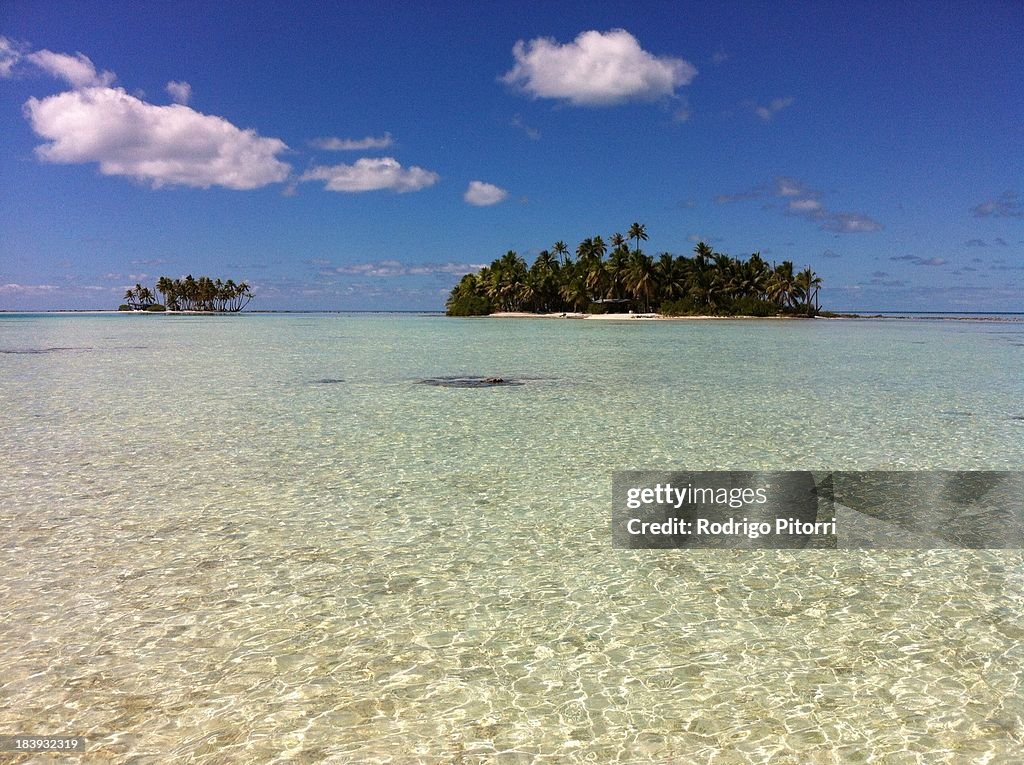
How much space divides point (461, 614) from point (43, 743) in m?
2.39

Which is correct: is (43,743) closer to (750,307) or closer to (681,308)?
(681,308)

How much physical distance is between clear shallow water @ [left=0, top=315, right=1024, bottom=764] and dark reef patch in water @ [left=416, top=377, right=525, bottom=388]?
277 inches

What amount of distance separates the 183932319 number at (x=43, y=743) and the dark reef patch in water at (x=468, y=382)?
14620 millimetres

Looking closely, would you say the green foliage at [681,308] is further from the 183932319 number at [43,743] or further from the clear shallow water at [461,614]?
the 183932319 number at [43,743]

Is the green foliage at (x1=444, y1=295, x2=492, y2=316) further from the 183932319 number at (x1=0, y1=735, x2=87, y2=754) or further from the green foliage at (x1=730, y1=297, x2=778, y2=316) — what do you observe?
the 183932319 number at (x1=0, y1=735, x2=87, y2=754)

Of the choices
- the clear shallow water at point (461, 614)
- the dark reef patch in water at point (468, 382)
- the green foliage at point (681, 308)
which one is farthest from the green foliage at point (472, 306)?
the clear shallow water at point (461, 614)

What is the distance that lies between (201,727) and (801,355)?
99.2 feet

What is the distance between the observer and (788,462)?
30.8ft

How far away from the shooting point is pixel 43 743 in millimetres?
3361

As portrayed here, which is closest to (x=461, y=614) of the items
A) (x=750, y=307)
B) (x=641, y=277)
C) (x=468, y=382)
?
(x=468, y=382)

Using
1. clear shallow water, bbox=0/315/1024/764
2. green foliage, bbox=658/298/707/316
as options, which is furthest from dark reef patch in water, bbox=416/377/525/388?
green foliage, bbox=658/298/707/316

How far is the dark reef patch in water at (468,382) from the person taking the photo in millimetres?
18125

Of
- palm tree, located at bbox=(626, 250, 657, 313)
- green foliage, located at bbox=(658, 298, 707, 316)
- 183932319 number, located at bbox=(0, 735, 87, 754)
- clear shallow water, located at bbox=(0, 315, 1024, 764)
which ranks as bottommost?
183932319 number, located at bbox=(0, 735, 87, 754)

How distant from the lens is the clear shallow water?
3494 millimetres
